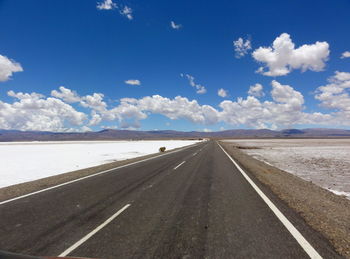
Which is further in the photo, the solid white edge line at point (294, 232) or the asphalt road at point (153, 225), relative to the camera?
the asphalt road at point (153, 225)

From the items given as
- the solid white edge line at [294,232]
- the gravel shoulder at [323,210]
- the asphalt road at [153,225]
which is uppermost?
the asphalt road at [153,225]

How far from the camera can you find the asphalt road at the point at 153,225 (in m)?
4.20

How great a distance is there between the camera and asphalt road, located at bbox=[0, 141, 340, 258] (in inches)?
165

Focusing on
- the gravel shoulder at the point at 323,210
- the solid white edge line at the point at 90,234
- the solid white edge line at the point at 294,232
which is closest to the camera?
the solid white edge line at the point at 294,232

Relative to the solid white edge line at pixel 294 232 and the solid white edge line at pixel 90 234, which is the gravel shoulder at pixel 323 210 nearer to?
the solid white edge line at pixel 294 232

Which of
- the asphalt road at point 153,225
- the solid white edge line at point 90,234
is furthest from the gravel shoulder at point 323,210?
the solid white edge line at point 90,234

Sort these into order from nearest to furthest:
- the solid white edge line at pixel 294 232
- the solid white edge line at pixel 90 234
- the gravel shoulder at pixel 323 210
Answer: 1. the solid white edge line at pixel 294 232
2. the solid white edge line at pixel 90 234
3. the gravel shoulder at pixel 323 210

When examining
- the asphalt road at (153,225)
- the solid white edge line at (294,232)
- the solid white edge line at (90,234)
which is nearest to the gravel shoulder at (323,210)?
the asphalt road at (153,225)

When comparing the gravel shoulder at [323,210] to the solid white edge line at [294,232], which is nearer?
the solid white edge line at [294,232]

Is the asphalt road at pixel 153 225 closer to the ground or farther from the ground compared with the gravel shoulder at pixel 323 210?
farther from the ground

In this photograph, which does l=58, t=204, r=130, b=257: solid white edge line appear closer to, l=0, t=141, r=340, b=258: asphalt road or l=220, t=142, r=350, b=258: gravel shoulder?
l=0, t=141, r=340, b=258: asphalt road

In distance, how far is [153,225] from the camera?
5383 mm

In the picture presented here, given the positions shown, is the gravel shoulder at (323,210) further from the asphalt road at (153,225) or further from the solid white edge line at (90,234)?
the solid white edge line at (90,234)

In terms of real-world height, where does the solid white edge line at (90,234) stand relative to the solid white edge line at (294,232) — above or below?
above
